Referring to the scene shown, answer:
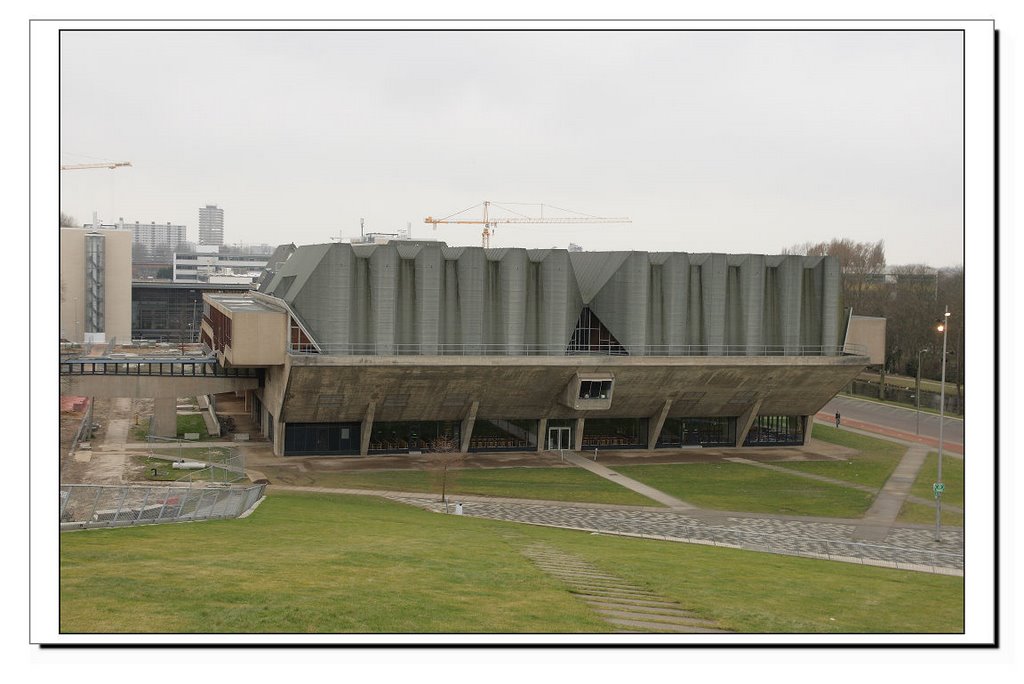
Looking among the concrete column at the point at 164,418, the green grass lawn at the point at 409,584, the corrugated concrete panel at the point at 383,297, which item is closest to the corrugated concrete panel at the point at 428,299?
the corrugated concrete panel at the point at 383,297

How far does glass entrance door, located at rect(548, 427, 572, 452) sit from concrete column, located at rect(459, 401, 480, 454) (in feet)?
19.5

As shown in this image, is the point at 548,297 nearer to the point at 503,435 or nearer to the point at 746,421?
the point at 503,435

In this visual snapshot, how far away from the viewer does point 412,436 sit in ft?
216

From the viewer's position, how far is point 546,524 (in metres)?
46.3

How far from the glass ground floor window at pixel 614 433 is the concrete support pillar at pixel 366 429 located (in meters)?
15.2

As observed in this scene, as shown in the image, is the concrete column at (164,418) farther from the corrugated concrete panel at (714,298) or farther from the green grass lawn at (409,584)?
the corrugated concrete panel at (714,298)

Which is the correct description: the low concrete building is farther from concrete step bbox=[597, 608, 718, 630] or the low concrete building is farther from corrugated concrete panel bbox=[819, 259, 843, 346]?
concrete step bbox=[597, 608, 718, 630]

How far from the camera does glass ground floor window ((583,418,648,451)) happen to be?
6975 centimetres

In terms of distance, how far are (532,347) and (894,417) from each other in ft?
144

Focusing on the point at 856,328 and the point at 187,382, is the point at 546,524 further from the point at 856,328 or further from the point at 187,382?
the point at 856,328

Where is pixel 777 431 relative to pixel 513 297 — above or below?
below

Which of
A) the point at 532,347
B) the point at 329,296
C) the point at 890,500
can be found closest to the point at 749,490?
the point at 890,500

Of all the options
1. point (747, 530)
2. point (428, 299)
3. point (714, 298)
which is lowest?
point (747, 530)

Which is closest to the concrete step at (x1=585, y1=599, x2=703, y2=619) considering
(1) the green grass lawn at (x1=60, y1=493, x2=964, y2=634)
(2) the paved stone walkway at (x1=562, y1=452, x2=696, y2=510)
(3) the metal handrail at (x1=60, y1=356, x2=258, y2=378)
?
(1) the green grass lawn at (x1=60, y1=493, x2=964, y2=634)
